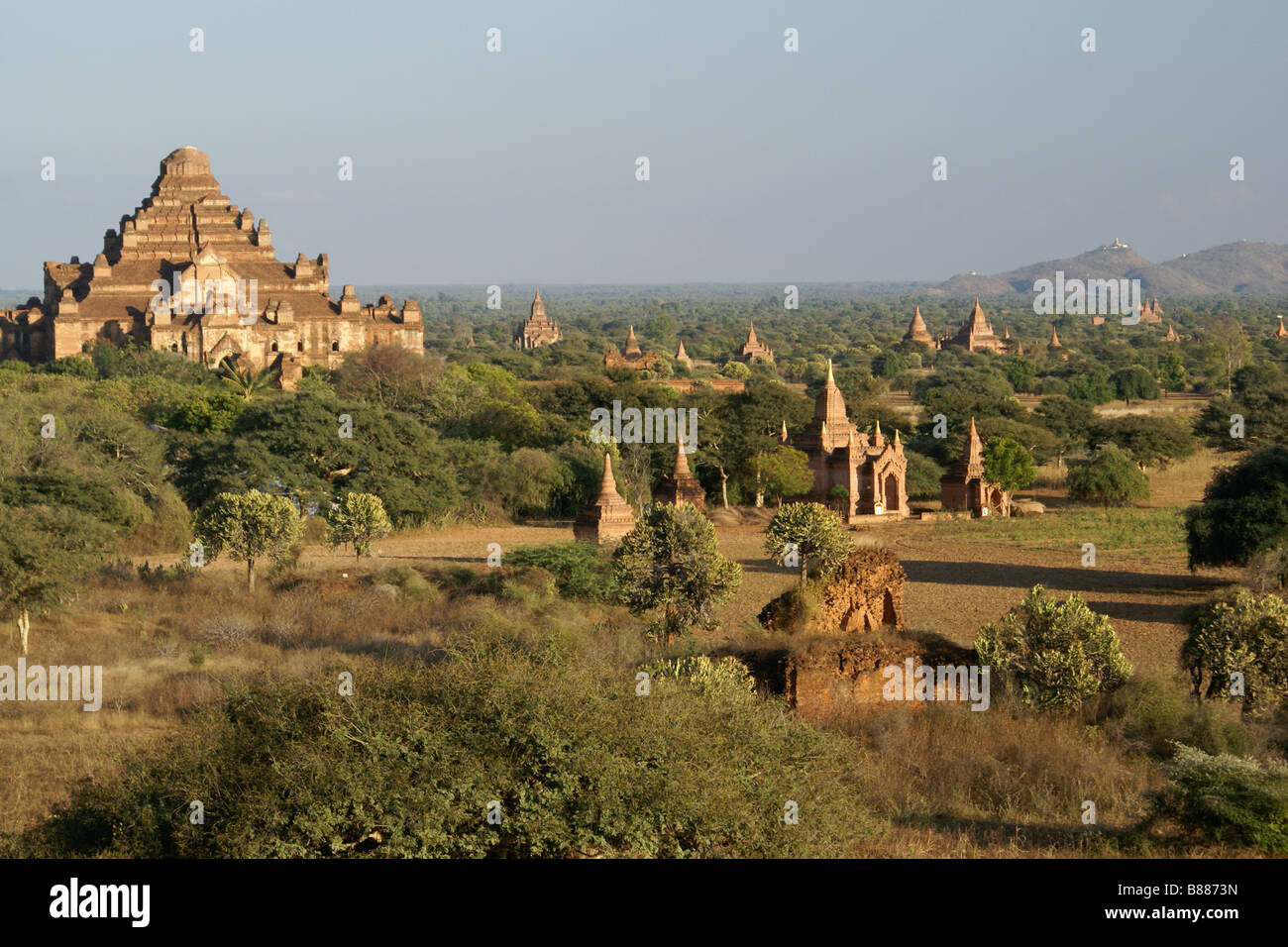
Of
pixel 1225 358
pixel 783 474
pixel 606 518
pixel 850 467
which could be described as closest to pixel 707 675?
pixel 606 518

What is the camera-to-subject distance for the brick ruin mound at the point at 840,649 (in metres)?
14.0

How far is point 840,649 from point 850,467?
19601 mm

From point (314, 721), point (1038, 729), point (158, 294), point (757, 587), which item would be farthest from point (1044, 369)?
point (314, 721)

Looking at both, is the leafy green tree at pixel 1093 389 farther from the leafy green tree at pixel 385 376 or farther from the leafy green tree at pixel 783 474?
the leafy green tree at pixel 783 474

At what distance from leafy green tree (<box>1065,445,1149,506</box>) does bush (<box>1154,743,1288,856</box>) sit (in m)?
27.4

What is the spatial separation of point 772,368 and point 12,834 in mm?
78413

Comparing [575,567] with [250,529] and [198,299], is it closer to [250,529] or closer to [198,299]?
[250,529]

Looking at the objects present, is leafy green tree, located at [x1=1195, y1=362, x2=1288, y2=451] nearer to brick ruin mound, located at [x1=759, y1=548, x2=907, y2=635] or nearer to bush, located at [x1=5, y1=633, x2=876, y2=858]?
brick ruin mound, located at [x1=759, y1=548, x2=907, y2=635]

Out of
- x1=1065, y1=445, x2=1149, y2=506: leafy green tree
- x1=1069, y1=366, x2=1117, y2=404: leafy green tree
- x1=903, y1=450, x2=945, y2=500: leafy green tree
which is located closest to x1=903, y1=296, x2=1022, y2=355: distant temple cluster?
x1=1069, y1=366, x2=1117, y2=404: leafy green tree

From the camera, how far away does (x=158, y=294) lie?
186 feet

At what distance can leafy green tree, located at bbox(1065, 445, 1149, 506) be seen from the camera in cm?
3653

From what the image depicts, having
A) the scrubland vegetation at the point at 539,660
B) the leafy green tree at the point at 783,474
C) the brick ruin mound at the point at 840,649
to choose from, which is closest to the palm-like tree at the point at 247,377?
the scrubland vegetation at the point at 539,660

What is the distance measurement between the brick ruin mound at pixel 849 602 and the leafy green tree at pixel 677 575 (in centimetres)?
119

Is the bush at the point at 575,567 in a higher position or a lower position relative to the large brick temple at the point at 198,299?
lower
